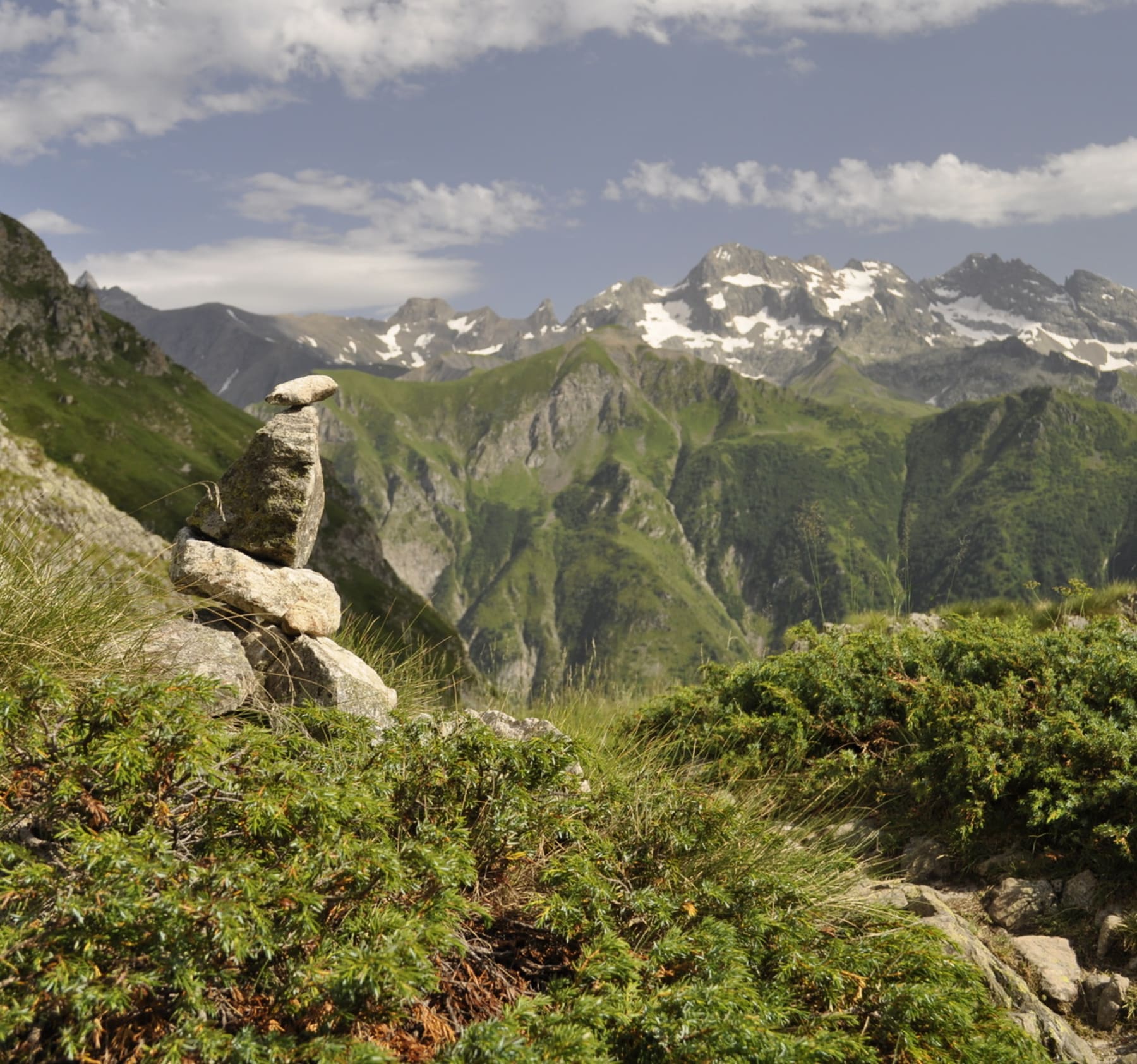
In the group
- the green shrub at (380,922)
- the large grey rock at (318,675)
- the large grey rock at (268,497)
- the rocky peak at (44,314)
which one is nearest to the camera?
the green shrub at (380,922)

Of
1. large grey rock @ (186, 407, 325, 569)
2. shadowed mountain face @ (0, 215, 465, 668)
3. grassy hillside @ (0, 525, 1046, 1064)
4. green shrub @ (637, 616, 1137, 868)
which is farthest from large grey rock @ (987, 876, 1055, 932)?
shadowed mountain face @ (0, 215, 465, 668)

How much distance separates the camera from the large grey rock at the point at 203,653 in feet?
25.2

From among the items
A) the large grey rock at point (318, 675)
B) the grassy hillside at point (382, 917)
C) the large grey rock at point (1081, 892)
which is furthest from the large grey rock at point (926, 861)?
the large grey rock at point (318, 675)

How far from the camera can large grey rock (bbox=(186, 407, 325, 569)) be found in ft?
32.9

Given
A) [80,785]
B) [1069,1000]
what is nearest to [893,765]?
[1069,1000]

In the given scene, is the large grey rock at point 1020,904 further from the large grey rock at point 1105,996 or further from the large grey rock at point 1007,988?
the large grey rock at point 1105,996

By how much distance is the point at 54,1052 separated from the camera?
4.39 m

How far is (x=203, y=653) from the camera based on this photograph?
8109 mm

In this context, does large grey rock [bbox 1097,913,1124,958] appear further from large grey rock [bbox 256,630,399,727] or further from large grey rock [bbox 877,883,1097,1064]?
large grey rock [bbox 256,630,399,727]

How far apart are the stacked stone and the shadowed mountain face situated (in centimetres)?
11515

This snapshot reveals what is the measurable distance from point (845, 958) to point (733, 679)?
711cm

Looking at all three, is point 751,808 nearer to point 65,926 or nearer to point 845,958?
point 845,958

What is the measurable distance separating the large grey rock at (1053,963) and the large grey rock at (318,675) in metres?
6.37

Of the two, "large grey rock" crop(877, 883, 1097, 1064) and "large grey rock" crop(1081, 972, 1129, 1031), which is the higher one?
"large grey rock" crop(877, 883, 1097, 1064)
